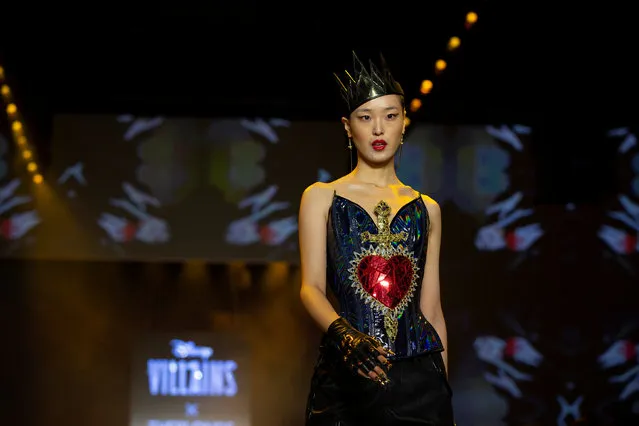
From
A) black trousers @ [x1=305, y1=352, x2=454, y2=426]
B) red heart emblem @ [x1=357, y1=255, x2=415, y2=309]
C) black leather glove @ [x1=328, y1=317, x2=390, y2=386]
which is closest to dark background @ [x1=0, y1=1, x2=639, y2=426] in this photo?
red heart emblem @ [x1=357, y1=255, x2=415, y2=309]

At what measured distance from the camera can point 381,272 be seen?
9.00 ft

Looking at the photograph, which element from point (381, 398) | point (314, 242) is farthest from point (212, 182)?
Result: point (381, 398)

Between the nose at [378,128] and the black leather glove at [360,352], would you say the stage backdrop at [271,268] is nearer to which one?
the nose at [378,128]

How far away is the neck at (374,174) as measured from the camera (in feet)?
9.63

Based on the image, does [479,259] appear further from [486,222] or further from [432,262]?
[432,262]

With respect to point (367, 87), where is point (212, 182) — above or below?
above

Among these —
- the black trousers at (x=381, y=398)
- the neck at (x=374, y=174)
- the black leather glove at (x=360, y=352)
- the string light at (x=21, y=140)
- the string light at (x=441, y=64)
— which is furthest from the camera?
the string light at (x=21, y=140)

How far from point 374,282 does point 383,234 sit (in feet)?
0.50

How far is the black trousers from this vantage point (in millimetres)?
2590

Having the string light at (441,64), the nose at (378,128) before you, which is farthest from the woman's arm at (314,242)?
the string light at (441,64)

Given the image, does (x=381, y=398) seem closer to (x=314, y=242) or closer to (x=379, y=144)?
(x=314, y=242)

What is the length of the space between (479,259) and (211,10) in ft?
9.39

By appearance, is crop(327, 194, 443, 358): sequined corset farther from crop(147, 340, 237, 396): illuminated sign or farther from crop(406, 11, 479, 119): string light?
crop(147, 340, 237, 396): illuminated sign

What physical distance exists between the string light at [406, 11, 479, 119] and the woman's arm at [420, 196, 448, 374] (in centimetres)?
331
